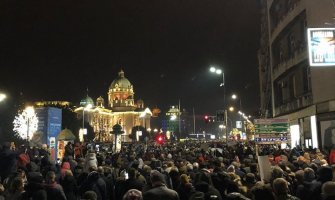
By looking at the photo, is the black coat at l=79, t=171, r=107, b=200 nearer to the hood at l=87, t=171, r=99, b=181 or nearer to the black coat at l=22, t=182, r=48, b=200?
the hood at l=87, t=171, r=99, b=181

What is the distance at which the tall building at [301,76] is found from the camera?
89.6 feet

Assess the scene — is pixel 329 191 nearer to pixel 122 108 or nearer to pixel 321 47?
pixel 321 47

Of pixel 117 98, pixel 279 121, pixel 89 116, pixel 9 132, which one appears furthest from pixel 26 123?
pixel 117 98

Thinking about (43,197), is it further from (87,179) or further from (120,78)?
(120,78)

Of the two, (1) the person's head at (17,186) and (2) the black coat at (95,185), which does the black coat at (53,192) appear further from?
(2) the black coat at (95,185)

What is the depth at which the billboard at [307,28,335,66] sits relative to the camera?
49.9ft

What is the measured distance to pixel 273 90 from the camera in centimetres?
4288

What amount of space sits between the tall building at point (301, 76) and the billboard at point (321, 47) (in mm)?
7794

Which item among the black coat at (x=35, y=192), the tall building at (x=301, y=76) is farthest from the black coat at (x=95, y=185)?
the tall building at (x=301, y=76)

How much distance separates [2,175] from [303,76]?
80.9ft

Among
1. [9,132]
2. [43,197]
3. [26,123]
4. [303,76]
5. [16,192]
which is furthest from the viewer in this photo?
[9,132]

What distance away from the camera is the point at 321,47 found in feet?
50.3

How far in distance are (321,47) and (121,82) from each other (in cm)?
14137

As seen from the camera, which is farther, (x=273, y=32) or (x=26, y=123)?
(x=273, y=32)
